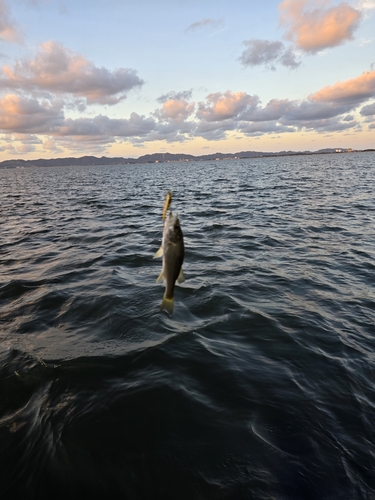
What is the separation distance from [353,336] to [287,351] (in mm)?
1748

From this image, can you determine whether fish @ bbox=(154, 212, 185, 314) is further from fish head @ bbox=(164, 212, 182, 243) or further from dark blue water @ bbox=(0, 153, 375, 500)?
dark blue water @ bbox=(0, 153, 375, 500)

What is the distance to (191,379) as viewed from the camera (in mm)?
5652

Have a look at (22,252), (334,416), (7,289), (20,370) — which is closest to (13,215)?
(22,252)

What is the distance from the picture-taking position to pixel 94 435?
14.6ft

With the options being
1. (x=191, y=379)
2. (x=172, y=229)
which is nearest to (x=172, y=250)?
(x=172, y=229)

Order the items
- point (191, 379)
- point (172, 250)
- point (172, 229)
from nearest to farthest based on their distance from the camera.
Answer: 1. point (172, 229)
2. point (172, 250)
3. point (191, 379)

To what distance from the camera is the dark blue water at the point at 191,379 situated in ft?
13.0

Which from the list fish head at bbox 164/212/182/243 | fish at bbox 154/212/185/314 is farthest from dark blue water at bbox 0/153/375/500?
fish head at bbox 164/212/182/243

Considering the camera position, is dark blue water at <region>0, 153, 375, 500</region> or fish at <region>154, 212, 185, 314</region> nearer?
fish at <region>154, 212, 185, 314</region>

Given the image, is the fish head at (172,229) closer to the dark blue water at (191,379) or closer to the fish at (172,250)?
the fish at (172,250)

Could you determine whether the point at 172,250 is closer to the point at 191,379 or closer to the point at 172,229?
the point at 172,229

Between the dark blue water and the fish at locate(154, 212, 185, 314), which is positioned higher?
the fish at locate(154, 212, 185, 314)

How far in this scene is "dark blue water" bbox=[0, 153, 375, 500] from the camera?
3953 mm

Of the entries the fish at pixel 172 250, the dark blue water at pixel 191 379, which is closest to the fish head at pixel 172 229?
the fish at pixel 172 250
